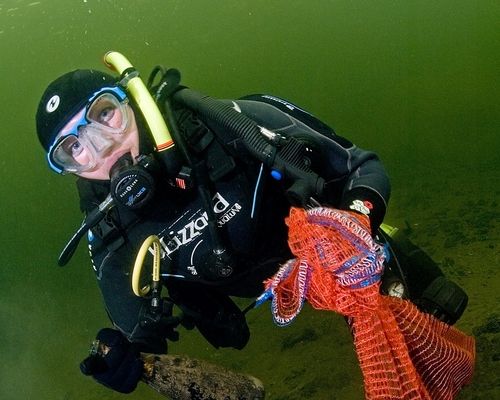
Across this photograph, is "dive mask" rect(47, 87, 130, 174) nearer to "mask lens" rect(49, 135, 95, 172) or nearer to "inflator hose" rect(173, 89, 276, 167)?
A: "mask lens" rect(49, 135, 95, 172)

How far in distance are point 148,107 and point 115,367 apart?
157cm

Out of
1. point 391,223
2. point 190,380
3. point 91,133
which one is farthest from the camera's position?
point 391,223

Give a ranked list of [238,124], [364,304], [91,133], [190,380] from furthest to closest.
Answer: [91,133], [190,380], [238,124], [364,304]

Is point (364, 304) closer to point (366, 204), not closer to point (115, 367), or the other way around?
point (366, 204)

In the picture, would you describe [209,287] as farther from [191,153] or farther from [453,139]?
[453,139]

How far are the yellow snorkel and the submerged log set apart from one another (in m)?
1.37

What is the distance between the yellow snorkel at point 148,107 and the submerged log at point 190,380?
1372 millimetres

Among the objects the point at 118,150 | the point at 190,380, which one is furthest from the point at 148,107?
the point at 190,380

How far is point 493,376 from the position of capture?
341cm

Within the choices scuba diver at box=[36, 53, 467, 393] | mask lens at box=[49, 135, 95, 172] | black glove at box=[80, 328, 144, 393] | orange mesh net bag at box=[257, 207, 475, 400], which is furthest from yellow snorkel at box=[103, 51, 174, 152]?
black glove at box=[80, 328, 144, 393]

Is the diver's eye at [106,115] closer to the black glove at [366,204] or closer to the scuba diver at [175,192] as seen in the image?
the scuba diver at [175,192]

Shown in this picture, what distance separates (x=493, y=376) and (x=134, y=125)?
11.9 feet

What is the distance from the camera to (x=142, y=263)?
7.91 feet

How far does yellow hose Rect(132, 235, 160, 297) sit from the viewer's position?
2.34 m
